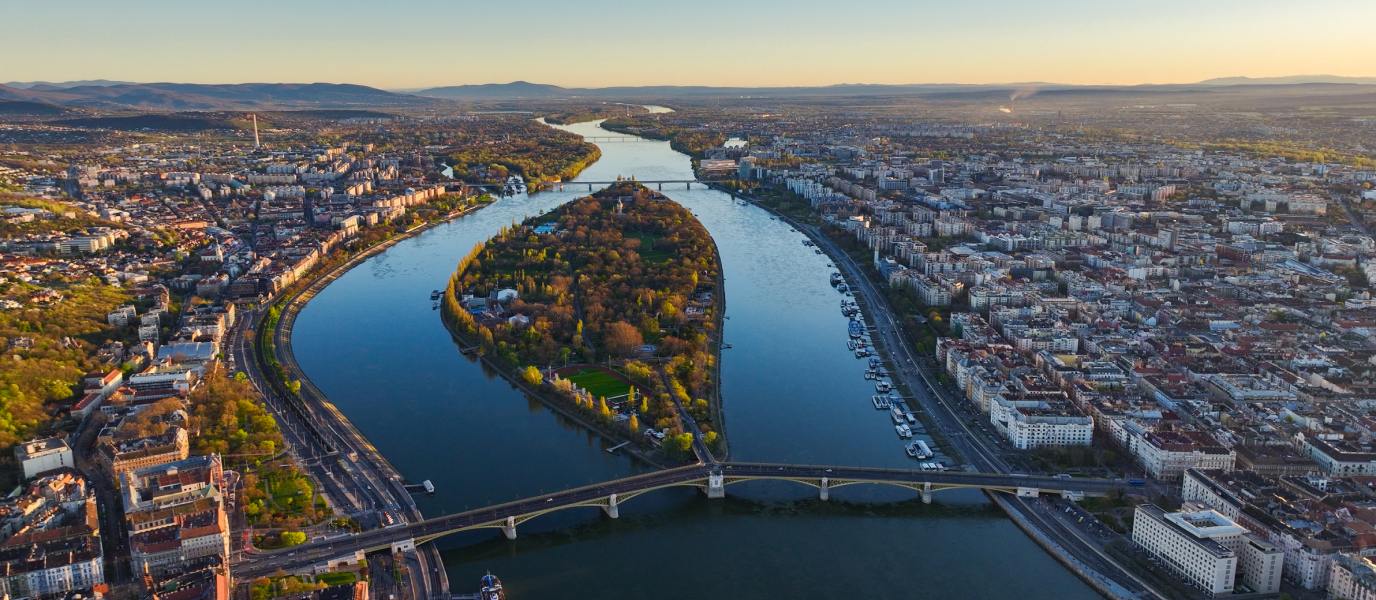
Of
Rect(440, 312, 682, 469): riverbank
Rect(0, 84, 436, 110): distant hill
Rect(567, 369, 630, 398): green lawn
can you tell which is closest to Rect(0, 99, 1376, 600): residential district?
Rect(440, 312, 682, 469): riverbank

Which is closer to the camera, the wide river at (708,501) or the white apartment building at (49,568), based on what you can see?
the white apartment building at (49,568)

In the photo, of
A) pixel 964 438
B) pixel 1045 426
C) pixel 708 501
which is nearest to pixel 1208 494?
pixel 1045 426

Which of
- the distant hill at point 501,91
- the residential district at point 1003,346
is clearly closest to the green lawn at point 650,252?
the residential district at point 1003,346

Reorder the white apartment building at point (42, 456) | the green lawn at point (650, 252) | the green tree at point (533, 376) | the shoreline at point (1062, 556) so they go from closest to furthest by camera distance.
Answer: the shoreline at point (1062, 556)
the white apartment building at point (42, 456)
the green tree at point (533, 376)
the green lawn at point (650, 252)

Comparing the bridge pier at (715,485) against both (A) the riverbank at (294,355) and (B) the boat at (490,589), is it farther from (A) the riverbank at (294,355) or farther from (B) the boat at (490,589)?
(A) the riverbank at (294,355)

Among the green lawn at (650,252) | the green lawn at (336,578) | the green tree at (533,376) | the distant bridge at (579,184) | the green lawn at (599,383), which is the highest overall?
Answer: the distant bridge at (579,184)

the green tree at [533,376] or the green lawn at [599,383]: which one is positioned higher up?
the green tree at [533,376]

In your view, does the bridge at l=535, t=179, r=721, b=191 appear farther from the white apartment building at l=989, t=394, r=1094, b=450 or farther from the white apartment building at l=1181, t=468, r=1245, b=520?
the white apartment building at l=1181, t=468, r=1245, b=520
